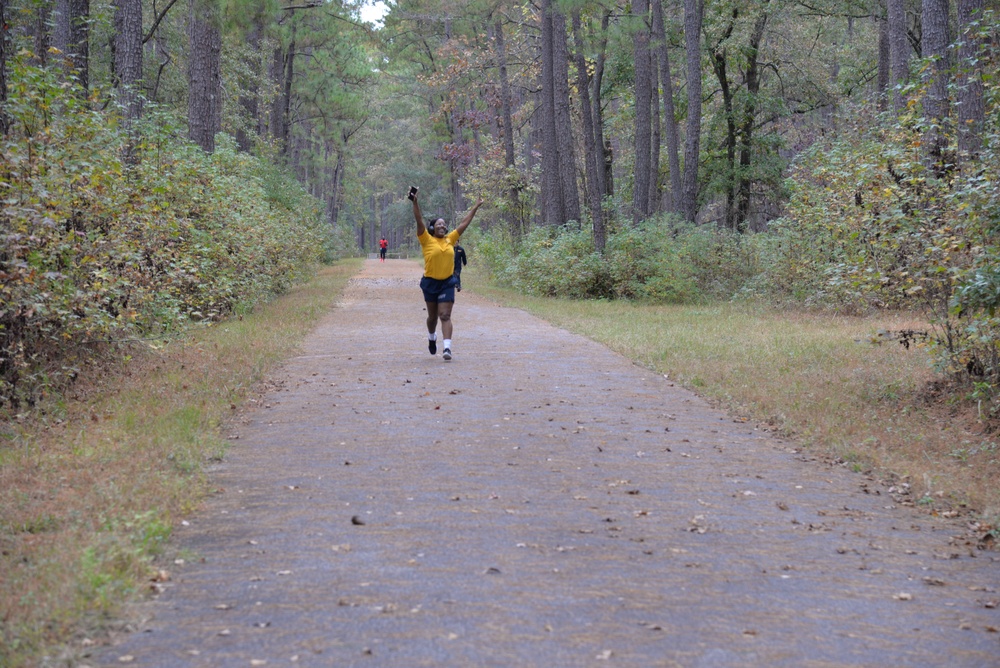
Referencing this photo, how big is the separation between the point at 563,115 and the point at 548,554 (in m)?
23.0

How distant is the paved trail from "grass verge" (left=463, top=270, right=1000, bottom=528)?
1.47ft

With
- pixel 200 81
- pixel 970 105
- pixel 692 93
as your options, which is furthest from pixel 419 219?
pixel 692 93

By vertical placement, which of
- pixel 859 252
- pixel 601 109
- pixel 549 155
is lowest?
pixel 859 252

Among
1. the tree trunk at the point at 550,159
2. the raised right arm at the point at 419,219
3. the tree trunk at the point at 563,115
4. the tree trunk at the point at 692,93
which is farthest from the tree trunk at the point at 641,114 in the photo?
the raised right arm at the point at 419,219

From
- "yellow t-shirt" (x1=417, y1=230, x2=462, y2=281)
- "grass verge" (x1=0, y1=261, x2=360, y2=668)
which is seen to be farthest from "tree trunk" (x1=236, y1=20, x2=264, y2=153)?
"grass verge" (x1=0, y1=261, x2=360, y2=668)

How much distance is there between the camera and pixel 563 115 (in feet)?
87.8

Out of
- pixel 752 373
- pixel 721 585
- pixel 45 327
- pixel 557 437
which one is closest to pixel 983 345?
pixel 752 373

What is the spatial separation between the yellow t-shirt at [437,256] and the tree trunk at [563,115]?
15.1m

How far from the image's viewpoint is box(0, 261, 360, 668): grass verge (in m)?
4.07

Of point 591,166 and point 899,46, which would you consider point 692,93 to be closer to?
point 591,166

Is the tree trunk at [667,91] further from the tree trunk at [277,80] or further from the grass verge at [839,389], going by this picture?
the tree trunk at [277,80]

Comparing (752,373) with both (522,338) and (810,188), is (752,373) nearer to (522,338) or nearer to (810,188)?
(522,338)

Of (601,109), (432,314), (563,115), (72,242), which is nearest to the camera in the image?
(72,242)

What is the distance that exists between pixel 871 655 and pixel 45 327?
7271 millimetres
